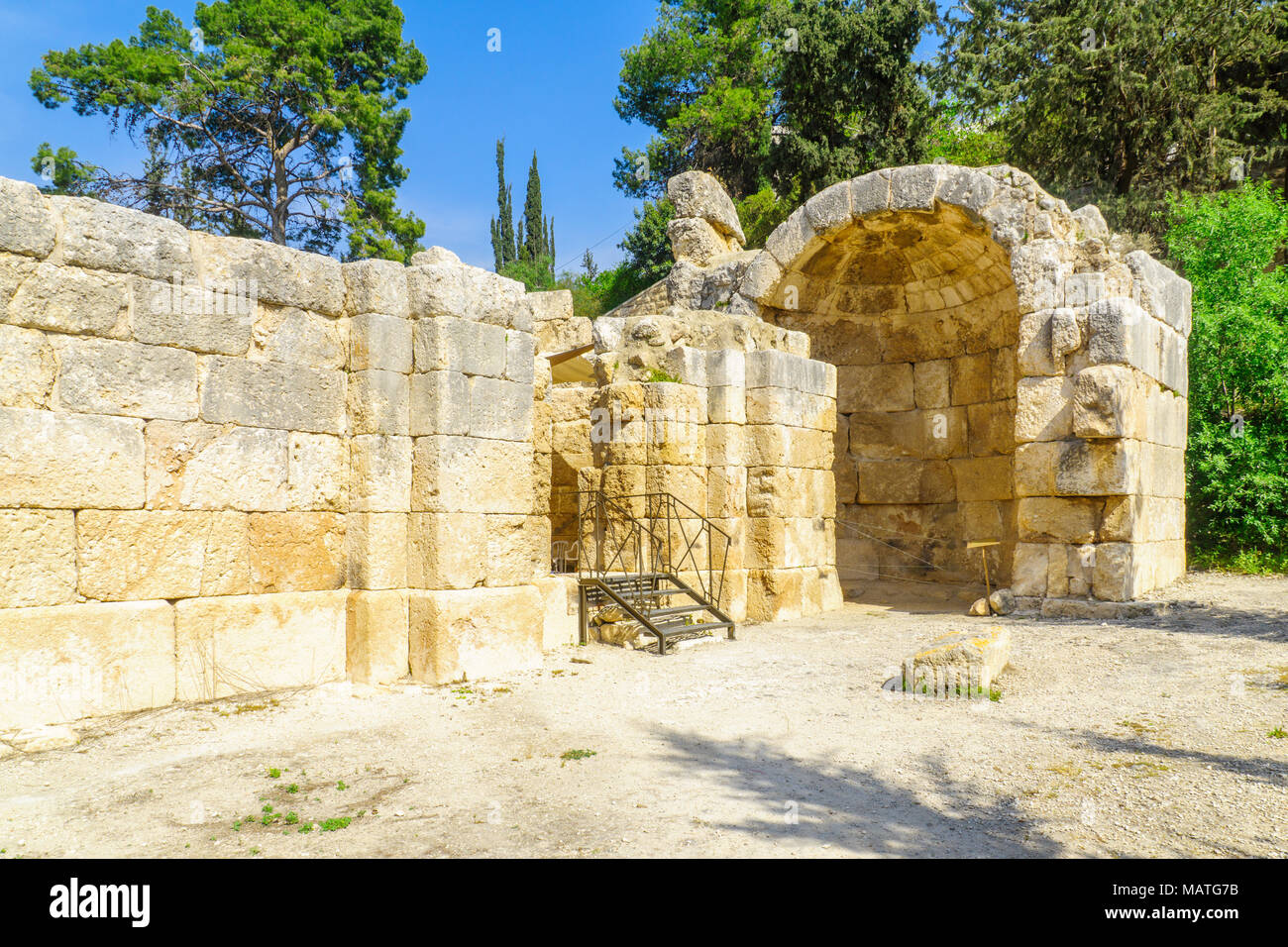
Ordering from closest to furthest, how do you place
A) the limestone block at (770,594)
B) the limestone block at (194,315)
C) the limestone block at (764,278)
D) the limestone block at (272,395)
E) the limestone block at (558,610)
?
the limestone block at (194,315) → the limestone block at (272,395) → the limestone block at (558,610) → the limestone block at (770,594) → the limestone block at (764,278)

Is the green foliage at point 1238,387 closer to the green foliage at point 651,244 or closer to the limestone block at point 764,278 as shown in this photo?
the limestone block at point 764,278

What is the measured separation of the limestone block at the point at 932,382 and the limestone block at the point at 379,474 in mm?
8931

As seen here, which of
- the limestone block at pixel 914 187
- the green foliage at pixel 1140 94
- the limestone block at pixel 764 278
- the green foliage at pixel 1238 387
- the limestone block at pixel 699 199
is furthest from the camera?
the green foliage at pixel 1140 94

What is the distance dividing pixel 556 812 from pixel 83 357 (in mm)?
3583

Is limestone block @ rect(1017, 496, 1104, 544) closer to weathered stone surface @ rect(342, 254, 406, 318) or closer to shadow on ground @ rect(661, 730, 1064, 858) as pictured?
shadow on ground @ rect(661, 730, 1064, 858)

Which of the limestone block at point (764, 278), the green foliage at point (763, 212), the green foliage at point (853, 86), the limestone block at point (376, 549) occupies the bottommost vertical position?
the limestone block at point (376, 549)

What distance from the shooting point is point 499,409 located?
646 centimetres

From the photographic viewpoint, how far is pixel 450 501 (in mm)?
6094

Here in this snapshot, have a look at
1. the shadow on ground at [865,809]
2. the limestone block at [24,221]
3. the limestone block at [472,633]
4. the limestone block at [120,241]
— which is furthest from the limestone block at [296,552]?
the shadow on ground at [865,809]

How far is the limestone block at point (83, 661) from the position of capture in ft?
15.0

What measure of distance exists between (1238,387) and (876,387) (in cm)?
470

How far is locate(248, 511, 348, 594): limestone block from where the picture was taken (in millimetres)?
5641
